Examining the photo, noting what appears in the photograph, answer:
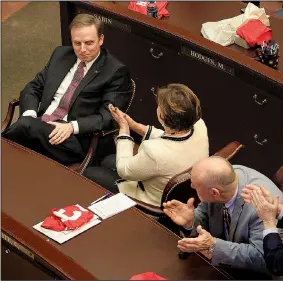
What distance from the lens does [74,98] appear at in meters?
4.30

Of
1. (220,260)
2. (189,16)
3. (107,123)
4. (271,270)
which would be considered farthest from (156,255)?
(189,16)

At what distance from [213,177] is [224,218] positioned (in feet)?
0.74

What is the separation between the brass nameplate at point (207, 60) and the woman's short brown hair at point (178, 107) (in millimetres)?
1053

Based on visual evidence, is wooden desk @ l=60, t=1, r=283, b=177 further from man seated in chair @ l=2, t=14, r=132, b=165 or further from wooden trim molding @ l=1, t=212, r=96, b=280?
wooden trim molding @ l=1, t=212, r=96, b=280

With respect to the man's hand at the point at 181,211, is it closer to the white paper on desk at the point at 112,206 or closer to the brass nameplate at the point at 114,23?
the white paper on desk at the point at 112,206

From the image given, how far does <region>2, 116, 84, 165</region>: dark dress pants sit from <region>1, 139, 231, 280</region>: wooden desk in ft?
1.46

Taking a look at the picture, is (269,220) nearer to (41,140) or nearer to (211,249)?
(211,249)

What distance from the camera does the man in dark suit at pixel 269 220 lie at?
2.93 meters

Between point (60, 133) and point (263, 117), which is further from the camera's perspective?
point (263, 117)

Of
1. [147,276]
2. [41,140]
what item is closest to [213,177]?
[147,276]

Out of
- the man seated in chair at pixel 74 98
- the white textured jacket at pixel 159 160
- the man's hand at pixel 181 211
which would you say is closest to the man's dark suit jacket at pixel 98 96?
the man seated in chair at pixel 74 98

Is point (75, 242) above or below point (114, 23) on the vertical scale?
below

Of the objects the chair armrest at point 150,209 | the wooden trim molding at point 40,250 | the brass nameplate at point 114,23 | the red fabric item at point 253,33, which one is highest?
the red fabric item at point 253,33

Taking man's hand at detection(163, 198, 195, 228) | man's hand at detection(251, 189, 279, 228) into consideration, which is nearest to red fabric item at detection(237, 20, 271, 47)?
man's hand at detection(163, 198, 195, 228)
